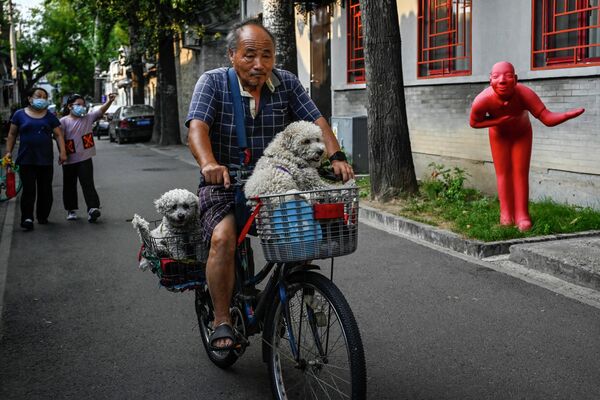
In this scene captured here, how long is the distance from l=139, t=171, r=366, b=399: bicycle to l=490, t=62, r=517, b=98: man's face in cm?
432

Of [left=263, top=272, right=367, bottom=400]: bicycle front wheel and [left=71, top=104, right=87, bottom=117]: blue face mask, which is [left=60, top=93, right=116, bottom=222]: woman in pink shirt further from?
[left=263, top=272, right=367, bottom=400]: bicycle front wheel

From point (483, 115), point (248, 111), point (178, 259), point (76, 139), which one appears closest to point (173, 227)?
point (178, 259)

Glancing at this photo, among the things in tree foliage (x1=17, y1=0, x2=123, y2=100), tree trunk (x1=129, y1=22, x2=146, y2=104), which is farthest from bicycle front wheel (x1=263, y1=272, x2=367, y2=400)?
tree foliage (x1=17, y1=0, x2=123, y2=100)

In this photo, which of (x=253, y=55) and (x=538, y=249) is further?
(x=538, y=249)

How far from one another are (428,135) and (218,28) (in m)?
18.1

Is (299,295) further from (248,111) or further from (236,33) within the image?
(236,33)

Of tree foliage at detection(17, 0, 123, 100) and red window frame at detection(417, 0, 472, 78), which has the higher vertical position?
tree foliage at detection(17, 0, 123, 100)

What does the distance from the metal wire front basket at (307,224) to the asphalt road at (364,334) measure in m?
1.20

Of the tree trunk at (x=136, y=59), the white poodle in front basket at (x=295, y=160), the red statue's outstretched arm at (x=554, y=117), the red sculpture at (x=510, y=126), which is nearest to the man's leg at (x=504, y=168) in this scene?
the red sculpture at (x=510, y=126)

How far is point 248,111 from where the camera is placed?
4.18 m

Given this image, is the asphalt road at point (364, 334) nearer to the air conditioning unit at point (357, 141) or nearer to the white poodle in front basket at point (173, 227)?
the white poodle in front basket at point (173, 227)

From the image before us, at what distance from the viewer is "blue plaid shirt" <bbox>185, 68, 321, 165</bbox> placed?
4.09 m

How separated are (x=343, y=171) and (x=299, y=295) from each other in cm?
64

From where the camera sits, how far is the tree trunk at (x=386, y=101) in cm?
1056
